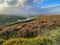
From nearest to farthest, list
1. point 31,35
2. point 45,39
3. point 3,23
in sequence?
point 45,39
point 31,35
point 3,23

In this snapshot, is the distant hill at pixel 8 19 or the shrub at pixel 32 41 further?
the distant hill at pixel 8 19

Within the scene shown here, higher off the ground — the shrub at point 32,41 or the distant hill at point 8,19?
the distant hill at point 8,19

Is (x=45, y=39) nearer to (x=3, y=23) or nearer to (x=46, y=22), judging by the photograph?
(x=46, y=22)

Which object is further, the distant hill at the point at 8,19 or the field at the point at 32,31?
the distant hill at the point at 8,19

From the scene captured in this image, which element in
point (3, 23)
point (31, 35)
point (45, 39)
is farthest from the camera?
point (3, 23)

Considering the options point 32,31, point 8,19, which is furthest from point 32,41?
point 8,19

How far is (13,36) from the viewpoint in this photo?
5.58m

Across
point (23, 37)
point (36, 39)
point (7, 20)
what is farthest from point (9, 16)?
point (36, 39)

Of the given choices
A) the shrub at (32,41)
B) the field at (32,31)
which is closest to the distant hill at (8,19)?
the field at (32,31)

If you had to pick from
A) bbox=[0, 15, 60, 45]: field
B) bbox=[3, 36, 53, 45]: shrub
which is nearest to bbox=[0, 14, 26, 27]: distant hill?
bbox=[0, 15, 60, 45]: field

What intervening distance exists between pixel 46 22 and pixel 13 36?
0.99 metres

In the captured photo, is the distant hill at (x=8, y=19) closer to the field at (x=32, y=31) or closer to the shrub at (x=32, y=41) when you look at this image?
the field at (x=32, y=31)

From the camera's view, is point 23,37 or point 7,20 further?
point 7,20

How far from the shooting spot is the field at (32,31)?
5227 millimetres
